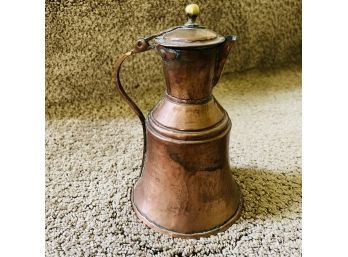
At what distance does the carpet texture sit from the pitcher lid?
570 mm

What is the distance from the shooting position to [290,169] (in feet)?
3.66

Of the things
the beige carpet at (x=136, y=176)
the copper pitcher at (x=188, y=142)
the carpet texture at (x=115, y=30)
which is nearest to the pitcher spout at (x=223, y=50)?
the copper pitcher at (x=188, y=142)

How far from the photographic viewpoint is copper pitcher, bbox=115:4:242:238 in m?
0.78

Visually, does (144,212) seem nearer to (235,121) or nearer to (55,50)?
(235,121)

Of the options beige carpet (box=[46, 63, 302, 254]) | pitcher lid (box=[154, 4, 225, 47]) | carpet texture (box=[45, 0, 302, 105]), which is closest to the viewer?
pitcher lid (box=[154, 4, 225, 47])

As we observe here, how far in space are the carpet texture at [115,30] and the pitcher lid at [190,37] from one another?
0.57 metres

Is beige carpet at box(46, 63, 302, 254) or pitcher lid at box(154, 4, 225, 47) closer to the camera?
pitcher lid at box(154, 4, 225, 47)

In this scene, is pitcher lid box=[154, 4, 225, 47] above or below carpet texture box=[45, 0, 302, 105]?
above

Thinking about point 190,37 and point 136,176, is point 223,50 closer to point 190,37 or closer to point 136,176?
point 190,37

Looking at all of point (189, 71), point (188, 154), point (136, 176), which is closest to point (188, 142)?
point (188, 154)

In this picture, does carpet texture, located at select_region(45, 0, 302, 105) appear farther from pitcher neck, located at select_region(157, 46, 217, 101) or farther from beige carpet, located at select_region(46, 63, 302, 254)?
pitcher neck, located at select_region(157, 46, 217, 101)

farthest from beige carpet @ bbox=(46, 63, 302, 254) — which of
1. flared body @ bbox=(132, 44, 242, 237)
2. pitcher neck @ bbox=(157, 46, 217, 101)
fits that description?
pitcher neck @ bbox=(157, 46, 217, 101)

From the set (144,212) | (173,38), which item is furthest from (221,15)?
(144,212)

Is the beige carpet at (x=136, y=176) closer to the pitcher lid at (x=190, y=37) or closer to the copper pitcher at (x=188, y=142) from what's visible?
the copper pitcher at (x=188, y=142)
